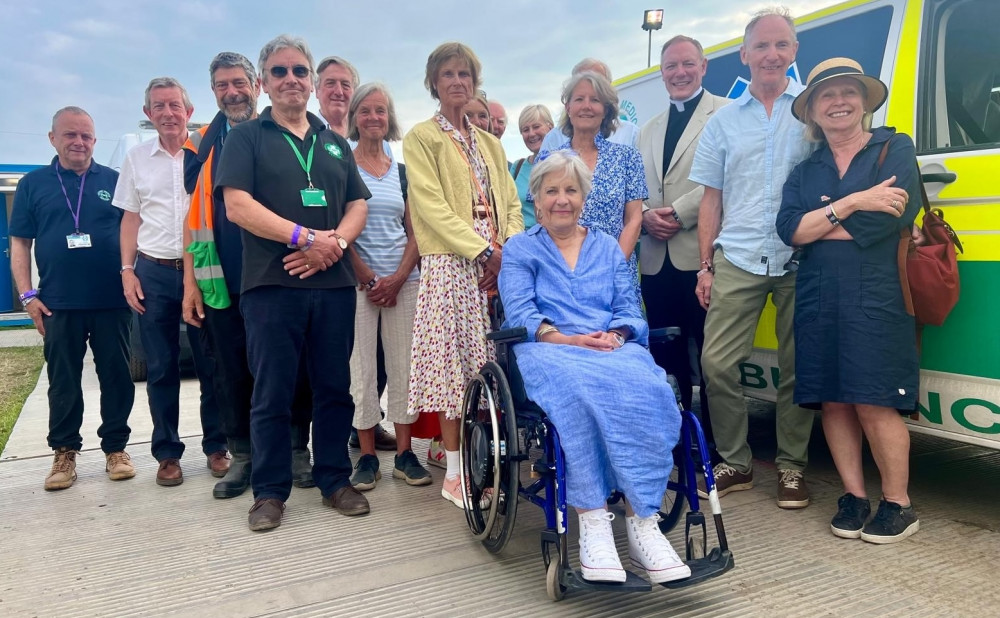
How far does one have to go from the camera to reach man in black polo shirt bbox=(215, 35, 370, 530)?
3.09 meters

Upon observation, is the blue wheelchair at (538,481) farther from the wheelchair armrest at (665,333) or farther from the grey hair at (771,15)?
the grey hair at (771,15)

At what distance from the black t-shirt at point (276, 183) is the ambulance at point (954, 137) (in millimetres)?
2357

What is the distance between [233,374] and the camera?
3648 mm

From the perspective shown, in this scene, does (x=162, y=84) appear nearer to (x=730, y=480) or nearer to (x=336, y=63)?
(x=336, y=63)

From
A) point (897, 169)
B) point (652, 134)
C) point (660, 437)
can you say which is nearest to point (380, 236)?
point (652, 134)

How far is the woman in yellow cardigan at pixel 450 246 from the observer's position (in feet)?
10.9

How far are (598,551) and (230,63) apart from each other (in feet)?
9.40

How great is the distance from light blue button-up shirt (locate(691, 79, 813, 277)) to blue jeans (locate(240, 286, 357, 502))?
1742 mm

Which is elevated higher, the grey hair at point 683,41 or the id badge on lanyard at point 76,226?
the grey hair at point 683,41

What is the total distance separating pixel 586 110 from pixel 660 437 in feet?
5.80

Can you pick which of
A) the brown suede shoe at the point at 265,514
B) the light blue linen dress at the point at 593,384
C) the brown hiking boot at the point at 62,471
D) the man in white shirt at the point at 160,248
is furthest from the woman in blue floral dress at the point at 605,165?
the brown hiking boot at the point at 62,471

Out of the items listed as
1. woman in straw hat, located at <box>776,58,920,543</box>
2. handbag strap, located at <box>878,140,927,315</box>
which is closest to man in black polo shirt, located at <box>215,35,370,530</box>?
woman in straw hat, located at <box>776,58,920,543</box>

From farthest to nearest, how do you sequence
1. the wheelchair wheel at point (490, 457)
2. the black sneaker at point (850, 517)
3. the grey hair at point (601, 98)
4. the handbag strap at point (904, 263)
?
1. the grey hair at point (601, 98)
2. the black sneaker at point (850, 517)
3. the handbag strap at point (904, 263)
4. the wheelchair wheel at point (490, 457)

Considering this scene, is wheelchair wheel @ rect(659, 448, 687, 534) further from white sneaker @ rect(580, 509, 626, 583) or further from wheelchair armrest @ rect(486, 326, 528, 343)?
wheelchair armrest @ rect(486, 326, 528, 343)
